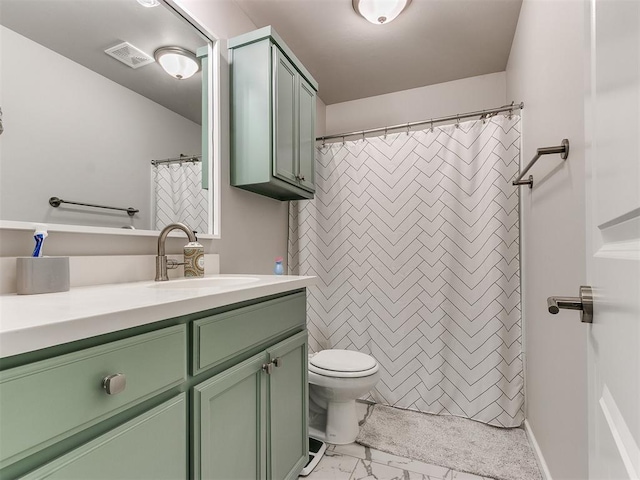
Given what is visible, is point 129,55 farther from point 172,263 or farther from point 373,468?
point 373,468

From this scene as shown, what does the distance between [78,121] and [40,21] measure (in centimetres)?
29

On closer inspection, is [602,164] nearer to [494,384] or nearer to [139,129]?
[139,129]

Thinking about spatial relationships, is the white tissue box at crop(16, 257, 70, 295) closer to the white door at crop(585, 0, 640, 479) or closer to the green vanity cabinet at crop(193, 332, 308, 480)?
the green vanity cabinet at crop(193, 332, 308, 480)

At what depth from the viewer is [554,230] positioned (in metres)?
1.29

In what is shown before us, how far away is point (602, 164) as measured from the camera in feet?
1.61

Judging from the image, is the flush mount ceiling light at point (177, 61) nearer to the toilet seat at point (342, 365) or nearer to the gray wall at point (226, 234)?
the gray wall at point (226, 234)

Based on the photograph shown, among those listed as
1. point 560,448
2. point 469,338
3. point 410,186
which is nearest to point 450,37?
point 410,186

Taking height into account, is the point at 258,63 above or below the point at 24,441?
above

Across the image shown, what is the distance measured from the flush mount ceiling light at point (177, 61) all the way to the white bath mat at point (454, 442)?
A: 2.07 meters

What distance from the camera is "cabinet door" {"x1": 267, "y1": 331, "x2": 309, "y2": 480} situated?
1.16 metres

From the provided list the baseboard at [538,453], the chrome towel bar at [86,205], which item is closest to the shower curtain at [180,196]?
the chrome towel bar at [86,205]

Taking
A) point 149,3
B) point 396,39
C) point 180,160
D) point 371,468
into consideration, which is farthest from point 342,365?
point 396,39

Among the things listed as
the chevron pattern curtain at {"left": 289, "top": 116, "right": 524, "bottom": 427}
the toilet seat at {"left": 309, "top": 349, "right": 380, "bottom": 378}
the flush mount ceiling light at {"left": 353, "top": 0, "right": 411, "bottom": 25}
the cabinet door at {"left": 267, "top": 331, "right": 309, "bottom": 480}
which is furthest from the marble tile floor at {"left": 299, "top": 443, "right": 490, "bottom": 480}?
the flush mount ceiling light at {"left": 353, "top": 0, "right": 411, "bottom": 25}

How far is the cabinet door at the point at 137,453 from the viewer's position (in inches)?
21.6
